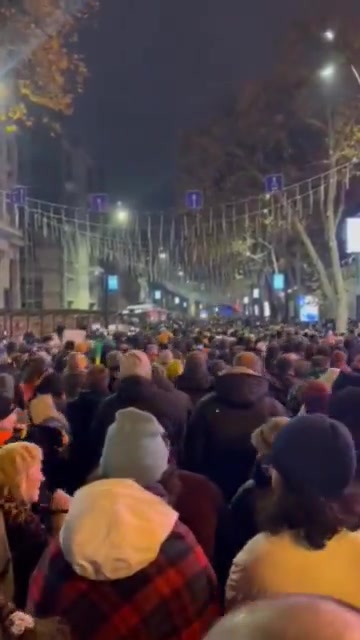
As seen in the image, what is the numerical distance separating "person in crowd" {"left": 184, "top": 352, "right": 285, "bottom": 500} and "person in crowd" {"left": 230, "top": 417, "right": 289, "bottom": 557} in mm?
1399

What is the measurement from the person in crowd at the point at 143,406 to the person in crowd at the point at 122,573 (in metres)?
3.93

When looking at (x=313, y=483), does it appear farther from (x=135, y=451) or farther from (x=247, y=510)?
(x=247, y=510)

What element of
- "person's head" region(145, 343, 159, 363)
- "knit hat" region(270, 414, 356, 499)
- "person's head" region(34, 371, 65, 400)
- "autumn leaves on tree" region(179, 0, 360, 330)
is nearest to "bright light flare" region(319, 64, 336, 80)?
"autumn leaves on tree" region(179, 0, 360, 330)

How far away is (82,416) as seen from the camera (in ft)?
28.4

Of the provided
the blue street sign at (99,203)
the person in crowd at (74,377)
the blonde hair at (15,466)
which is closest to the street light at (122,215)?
the blue street sign at (99,203)

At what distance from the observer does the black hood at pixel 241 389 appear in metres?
7.15

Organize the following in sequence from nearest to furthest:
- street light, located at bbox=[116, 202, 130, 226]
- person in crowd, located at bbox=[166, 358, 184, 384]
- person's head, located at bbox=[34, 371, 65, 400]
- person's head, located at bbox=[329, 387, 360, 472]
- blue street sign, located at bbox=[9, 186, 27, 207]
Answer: person's head, located at bbox=[329, 387, 360, 472]
person's head, located at bbox=[34, 371, 65, 400]
person in crowd, located at bbox=[166, 358, 184, 384]
blue street sign, located at bbox=[9, 186, 27, 207]
street light, located at bbox=[116, 202, 130, 226]

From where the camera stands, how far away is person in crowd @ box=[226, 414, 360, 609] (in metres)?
3.28

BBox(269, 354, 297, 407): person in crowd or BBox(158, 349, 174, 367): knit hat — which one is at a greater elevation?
BBox(158, 349, 174, 367): knit hat

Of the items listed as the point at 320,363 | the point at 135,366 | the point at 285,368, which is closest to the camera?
the point at 135,366

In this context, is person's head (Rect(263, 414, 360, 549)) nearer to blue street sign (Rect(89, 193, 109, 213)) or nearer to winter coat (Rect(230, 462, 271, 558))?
winter coat (Rect(230, 462, 271, 558))

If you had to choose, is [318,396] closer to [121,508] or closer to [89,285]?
[121,508]

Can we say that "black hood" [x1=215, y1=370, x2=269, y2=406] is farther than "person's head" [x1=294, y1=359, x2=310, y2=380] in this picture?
No

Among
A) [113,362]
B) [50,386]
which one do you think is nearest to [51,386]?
[50,386]
